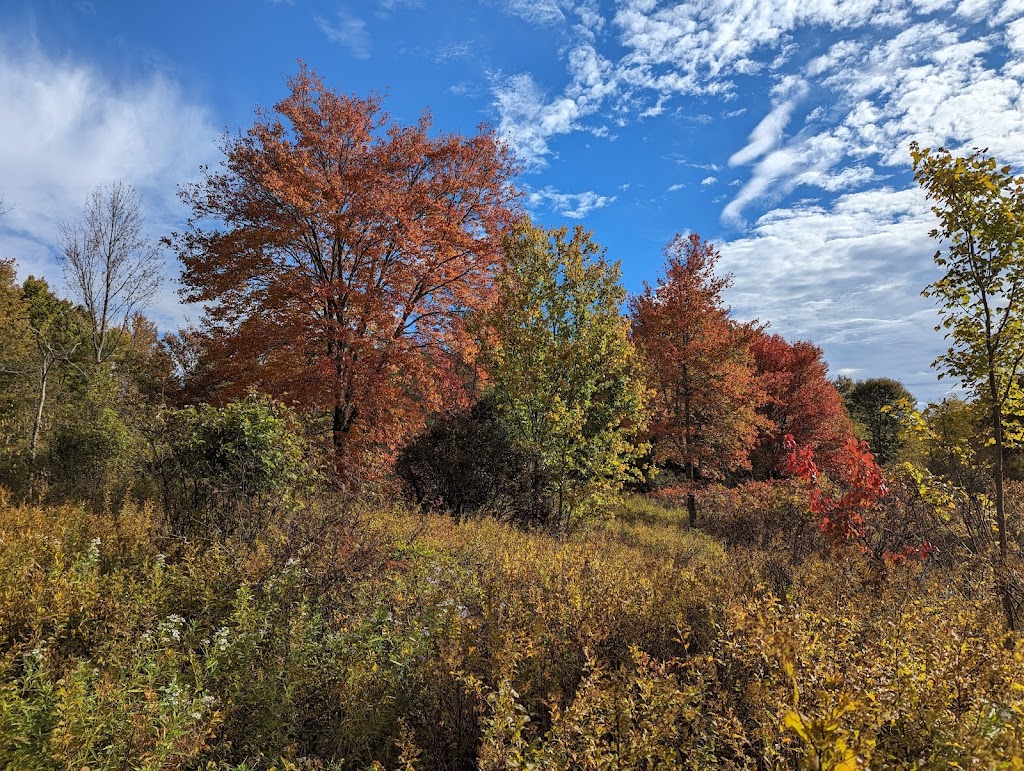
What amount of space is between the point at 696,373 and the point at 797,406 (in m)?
9.46

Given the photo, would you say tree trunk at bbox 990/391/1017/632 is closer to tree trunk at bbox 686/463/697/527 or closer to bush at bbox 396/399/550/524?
bush at bbox 396/399/550/524

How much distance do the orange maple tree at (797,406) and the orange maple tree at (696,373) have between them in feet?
22.1

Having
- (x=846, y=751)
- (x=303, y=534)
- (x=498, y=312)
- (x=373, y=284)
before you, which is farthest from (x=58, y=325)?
(x=846, y=751)

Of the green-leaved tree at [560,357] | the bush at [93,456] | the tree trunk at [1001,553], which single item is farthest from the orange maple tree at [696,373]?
the bush at [93,456]

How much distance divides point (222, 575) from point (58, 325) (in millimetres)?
29660

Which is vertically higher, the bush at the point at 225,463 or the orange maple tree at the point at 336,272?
the orange maple tree at the point at 336,272

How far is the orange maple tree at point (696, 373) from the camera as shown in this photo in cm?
1483

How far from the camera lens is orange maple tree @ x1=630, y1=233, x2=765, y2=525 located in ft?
48.6

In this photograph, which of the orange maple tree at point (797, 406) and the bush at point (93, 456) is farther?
the orange maple tree at point (797, 406)

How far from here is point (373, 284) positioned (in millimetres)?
10852

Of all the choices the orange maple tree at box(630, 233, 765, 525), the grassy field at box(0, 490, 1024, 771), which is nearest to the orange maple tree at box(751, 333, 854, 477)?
the orange maple tree at box(630, 233, 765, 525)

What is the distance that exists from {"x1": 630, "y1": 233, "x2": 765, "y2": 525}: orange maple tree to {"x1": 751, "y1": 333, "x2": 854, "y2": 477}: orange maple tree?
6731 mm

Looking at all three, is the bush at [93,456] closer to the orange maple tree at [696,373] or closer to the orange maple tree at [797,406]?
the orange maple tree at [696,373]

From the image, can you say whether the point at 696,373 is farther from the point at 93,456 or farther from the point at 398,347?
the point at 93,456
